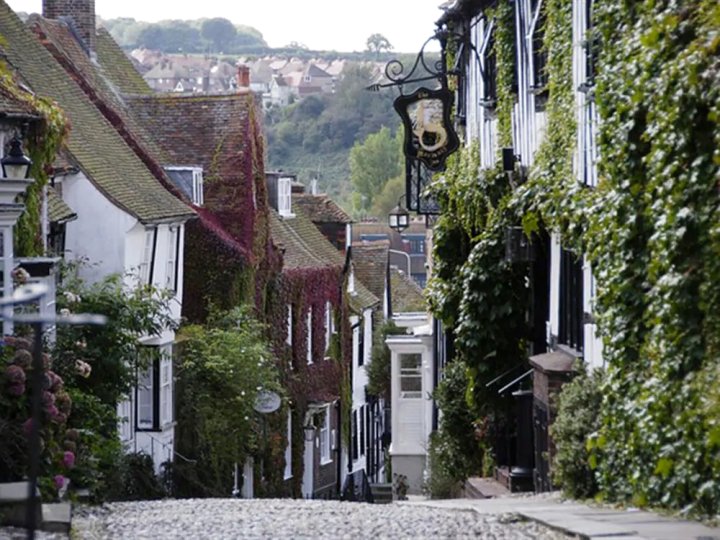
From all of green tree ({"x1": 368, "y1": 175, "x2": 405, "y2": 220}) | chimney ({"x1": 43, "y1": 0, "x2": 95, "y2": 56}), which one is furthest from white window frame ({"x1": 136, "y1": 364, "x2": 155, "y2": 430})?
green tree ({"x1": 368, "y1": 175, "x2": 405, "y2": 220})

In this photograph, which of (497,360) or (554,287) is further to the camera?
(497,360)

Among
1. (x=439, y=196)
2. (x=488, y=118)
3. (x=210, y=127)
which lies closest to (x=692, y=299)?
(x=488, y=118)

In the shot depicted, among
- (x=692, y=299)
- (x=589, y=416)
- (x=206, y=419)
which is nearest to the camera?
(x=692, y=299)

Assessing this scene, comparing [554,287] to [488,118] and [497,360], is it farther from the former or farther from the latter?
[488,118]

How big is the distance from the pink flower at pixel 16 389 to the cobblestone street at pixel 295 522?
1397 mm

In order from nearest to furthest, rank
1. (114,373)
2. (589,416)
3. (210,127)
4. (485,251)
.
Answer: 1. (589,416)
2. (485,251)
3. (114,373)
4. (210,127)

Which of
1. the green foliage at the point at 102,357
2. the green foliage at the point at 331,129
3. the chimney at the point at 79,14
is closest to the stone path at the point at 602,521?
the green foliage at the point at 102,357

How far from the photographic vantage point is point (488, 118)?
2461 cm

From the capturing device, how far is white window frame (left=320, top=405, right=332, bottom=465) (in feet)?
137

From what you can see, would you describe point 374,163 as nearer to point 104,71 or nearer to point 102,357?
point 104,71

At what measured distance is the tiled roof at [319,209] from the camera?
154 feet

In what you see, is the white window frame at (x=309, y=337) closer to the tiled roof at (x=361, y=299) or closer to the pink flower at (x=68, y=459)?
the tiled roof at (x=361, y=299)

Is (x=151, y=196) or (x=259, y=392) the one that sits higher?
→ (x=151, y=196)

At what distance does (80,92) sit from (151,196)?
320 centimetres
